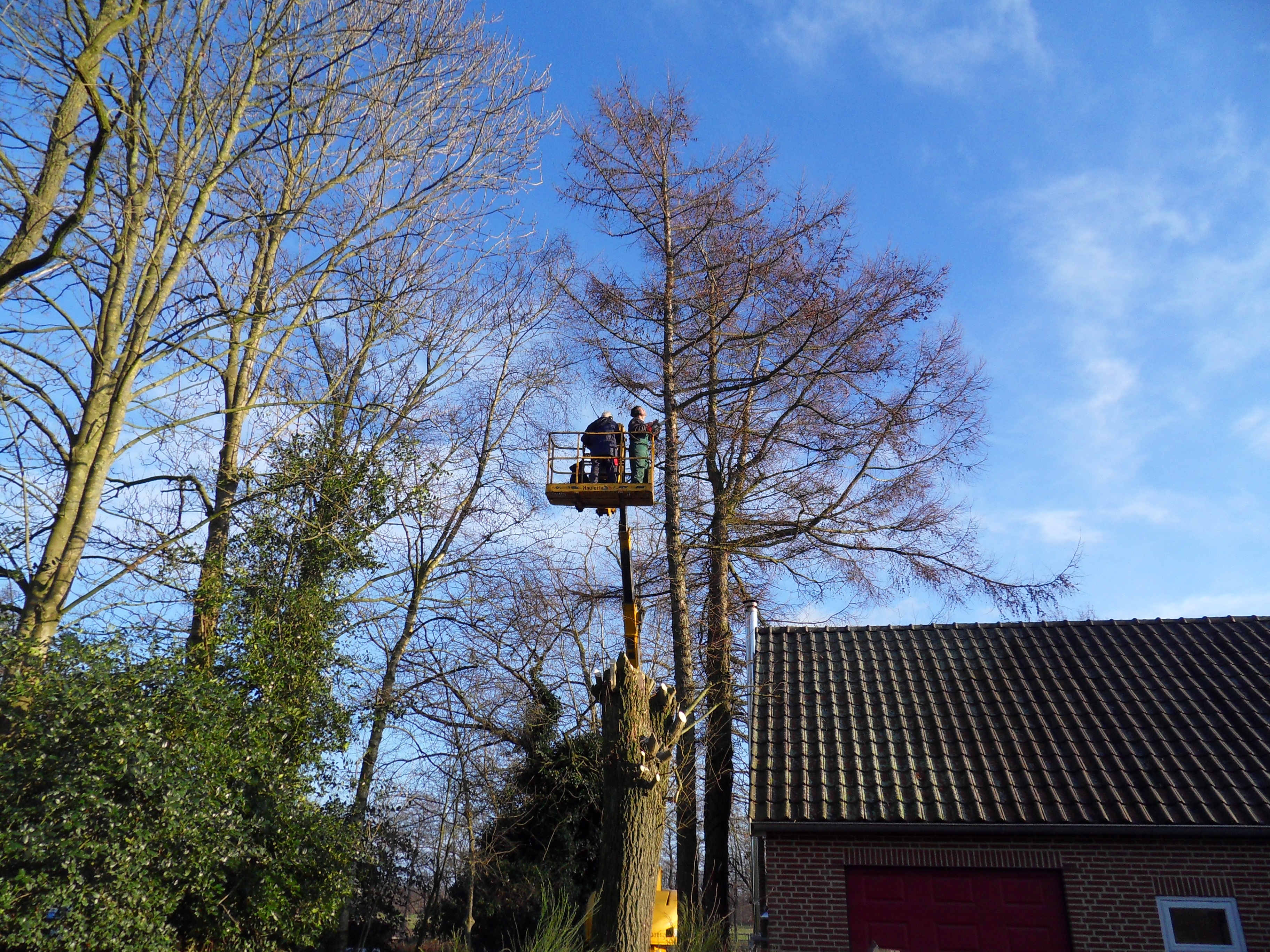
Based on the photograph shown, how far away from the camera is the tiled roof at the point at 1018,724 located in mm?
10492

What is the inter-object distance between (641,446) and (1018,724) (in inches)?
253

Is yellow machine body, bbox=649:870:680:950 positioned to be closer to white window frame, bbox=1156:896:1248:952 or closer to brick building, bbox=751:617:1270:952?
brick building, bbox=751:617:1270:952

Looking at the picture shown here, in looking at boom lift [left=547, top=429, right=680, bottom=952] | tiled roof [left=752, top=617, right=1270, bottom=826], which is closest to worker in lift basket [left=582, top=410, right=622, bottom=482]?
boom lift [left=547, top=429, right=680, bottom=952]

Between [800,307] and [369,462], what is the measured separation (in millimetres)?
8300

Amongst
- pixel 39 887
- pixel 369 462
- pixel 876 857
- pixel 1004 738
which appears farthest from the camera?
pixel 369 462

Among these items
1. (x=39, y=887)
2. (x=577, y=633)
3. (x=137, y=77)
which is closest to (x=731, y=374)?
(x=577, y=633)

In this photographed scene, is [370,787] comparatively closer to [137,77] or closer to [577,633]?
[577,633]

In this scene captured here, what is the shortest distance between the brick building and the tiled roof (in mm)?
27

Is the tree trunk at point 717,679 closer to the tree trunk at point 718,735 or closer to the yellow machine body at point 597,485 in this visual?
the tree trunk at point 718,735

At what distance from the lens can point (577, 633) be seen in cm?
1758

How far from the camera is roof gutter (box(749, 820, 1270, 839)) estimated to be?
9.91 m

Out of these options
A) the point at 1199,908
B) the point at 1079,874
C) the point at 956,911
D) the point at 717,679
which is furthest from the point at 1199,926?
the point at 717,679

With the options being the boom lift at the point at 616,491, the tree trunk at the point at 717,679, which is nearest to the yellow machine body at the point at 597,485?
the boom lift at the point at 616,491

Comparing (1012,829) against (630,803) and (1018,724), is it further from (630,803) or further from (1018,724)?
(630,803)
